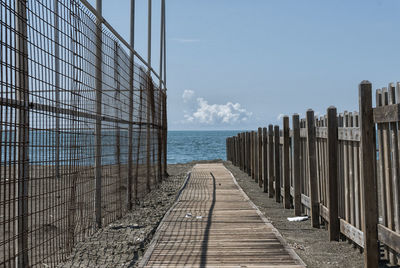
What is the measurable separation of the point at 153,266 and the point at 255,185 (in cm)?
909

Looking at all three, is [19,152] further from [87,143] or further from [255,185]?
[255,185]

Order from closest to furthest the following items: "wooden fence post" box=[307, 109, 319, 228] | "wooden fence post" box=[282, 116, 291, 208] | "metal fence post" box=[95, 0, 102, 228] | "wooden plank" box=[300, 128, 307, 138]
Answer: "metal fence post" box=[95, 0, 102, 228] < "wooden fence post" box=[307, 109, 319, 228] < "wooden plank" box=[300, 128, 307, 138] < "wooden fence post" box=[282, 116, 291, 208]

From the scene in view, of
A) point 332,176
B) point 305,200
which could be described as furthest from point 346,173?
point 305,200

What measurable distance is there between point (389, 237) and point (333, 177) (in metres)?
1.54

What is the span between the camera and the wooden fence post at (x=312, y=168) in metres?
6.58

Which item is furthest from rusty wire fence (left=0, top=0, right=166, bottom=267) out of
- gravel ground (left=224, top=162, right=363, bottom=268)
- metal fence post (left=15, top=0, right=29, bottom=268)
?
gravel ground (left=224, top=162, right=363, bottom=268)

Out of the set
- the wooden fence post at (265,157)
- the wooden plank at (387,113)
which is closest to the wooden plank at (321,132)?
the wooden plank at (387,113)

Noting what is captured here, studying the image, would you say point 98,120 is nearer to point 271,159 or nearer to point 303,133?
point 303,133

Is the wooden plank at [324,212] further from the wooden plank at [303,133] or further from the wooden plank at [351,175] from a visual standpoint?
the wooden plank at [303,133]

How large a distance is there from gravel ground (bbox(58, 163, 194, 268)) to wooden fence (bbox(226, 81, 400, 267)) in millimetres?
2639

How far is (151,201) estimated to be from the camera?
9.63 metres

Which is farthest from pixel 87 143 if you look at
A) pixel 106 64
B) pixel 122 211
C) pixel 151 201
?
pixel 151 201

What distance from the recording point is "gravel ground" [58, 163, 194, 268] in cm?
486

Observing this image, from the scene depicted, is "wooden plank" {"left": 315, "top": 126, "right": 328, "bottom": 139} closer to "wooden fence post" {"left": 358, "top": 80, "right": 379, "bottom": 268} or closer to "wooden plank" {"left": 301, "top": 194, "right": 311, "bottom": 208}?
"wooden plank" {"left": 301, "top": 194, "right": 311, "bottom": 208}
